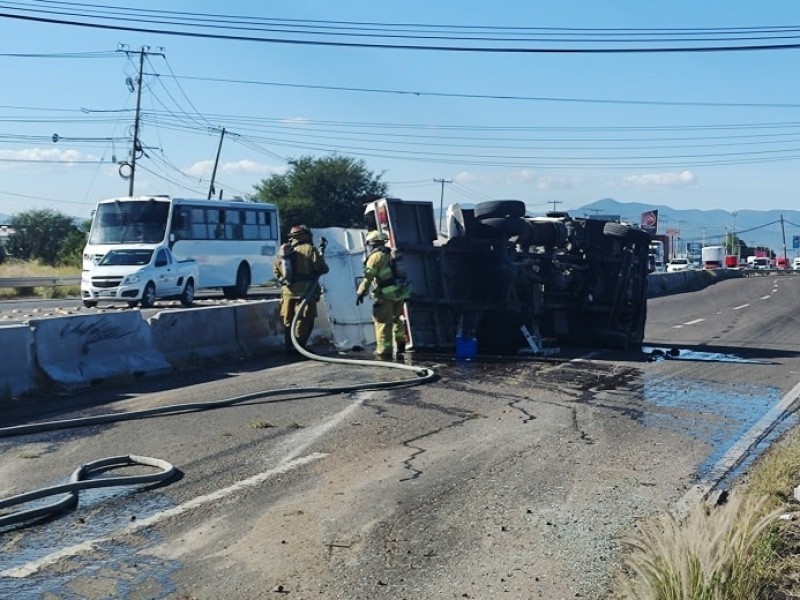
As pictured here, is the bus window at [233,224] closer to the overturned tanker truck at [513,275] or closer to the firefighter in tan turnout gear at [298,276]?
the overturned tanker truck at [513,275]

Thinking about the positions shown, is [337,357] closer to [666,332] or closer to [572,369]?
[572,369]

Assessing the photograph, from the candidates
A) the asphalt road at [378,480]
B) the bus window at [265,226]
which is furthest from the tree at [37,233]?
the asphalt road at [378,480]

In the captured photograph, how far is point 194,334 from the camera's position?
44.5 feet

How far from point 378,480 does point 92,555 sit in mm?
2214

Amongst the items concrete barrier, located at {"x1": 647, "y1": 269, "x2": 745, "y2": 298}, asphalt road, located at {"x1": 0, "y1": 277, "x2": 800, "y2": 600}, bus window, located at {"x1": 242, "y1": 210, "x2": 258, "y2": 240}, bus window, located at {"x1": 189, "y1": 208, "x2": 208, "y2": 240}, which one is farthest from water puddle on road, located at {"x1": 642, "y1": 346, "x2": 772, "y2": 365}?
concrete barrier, located at {"x1": 647, "y1": 269, "x2": 745, "y2": 298}

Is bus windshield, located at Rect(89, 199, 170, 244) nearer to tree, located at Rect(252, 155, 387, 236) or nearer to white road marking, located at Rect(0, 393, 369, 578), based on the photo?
white road marking, located at Rect(0, 393, 369, 578)

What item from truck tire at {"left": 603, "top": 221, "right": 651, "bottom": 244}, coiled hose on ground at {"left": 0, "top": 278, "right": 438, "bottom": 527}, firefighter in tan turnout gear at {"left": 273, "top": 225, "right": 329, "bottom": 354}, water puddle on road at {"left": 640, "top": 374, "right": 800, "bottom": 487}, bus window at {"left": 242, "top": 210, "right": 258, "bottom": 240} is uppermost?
bus window at {"left": 242, "top": 210, "right": 258, "bottom": 240}

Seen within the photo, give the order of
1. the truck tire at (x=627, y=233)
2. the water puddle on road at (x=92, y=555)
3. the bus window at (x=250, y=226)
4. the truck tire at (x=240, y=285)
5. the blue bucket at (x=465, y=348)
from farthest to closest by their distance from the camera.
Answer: the bus window at (x=250, y=226)
the truck tire at (x=240, y=285)
the truck tire at (x=627, y=233)
the blue bucket at (x=465, y=348)
the water puddle on road at (x=92, y=555)

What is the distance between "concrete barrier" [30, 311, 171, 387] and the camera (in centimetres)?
1105

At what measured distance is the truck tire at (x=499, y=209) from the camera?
15.3m

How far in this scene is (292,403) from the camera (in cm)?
1019

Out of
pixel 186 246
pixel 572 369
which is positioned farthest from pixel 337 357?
pixel 186 246

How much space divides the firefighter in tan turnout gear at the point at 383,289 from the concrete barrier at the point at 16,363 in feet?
15.8

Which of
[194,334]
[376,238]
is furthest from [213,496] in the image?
[376,238]
